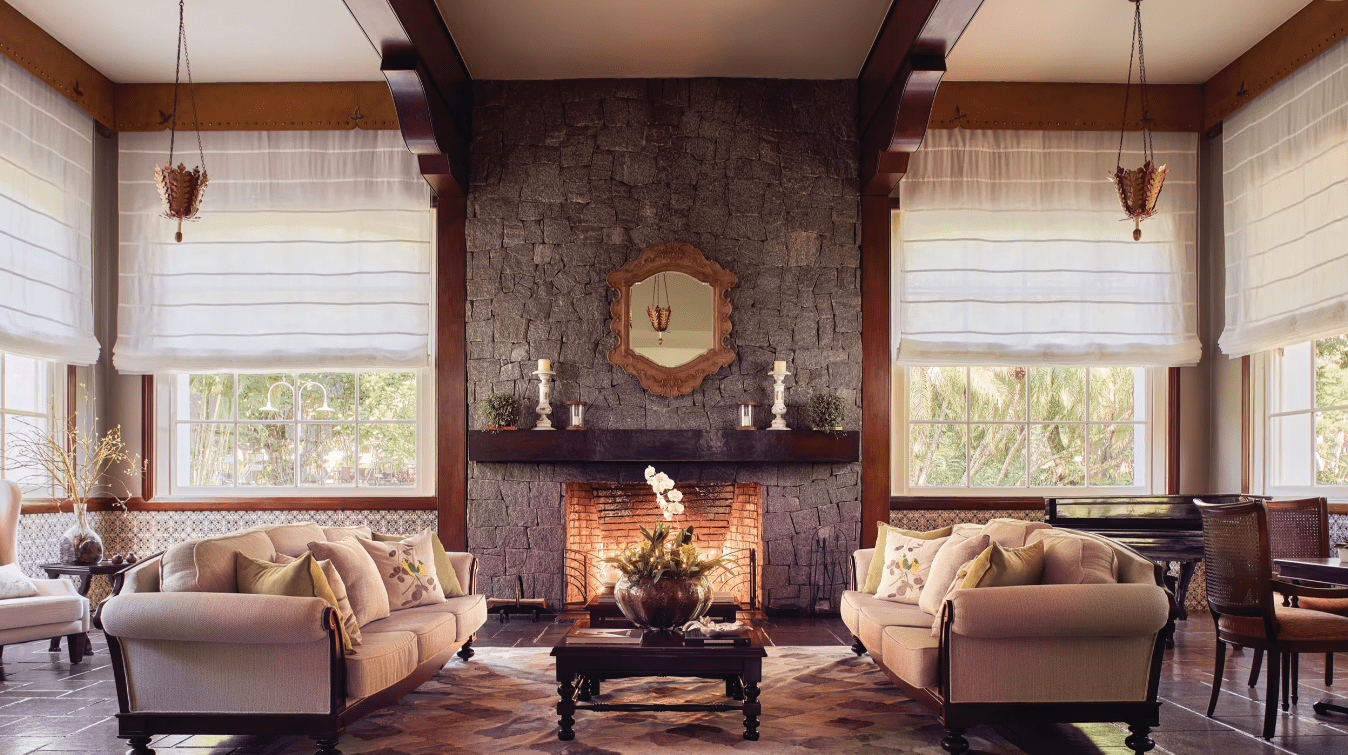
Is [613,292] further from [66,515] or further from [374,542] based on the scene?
[66,515]

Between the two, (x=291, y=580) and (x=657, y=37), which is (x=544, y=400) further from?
(x=291, y=580)

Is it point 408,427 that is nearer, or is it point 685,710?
point 685,710

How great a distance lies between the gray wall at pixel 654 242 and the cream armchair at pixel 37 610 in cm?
240

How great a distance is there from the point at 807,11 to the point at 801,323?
209 cm

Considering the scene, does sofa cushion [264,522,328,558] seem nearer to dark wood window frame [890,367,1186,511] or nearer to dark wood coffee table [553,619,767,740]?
dark wood coffee table [553,619,767,740]

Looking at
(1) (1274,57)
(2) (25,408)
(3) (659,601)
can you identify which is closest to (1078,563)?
(3) (659,601)

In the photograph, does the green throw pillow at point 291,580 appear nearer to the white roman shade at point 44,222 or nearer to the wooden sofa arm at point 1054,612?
the wooden sofa arm at point 1054,612

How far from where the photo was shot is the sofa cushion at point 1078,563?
12.2 feet

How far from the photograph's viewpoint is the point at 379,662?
3.66 m

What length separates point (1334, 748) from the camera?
3.68 metres

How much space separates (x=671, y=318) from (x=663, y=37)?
6.18 feet

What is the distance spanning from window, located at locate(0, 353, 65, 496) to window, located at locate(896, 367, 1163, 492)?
5999 millimetres

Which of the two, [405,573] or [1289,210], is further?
[1289,210]

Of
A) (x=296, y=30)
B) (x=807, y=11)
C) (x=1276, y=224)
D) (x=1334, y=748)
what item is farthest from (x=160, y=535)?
(x=1276, y=224)
